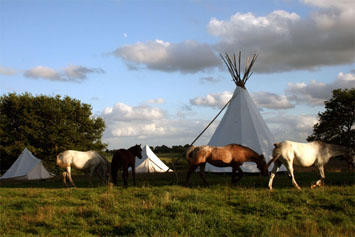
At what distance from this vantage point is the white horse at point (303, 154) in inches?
404

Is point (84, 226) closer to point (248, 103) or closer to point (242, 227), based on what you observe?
point (242, 227)

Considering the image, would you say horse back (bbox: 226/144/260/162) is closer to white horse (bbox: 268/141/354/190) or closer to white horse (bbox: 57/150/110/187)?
white horse (bbox: 268/141/354/190)

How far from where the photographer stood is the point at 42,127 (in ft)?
99.6

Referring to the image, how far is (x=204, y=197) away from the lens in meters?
8.94

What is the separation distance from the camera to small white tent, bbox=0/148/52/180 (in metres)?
22.9

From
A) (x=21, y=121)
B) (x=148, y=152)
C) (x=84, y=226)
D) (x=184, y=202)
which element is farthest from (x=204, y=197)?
(x=21, y=121)

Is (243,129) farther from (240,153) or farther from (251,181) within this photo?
(240,153)

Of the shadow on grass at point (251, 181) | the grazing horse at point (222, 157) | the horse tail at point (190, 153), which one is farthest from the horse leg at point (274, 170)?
the horse tail at point (190, 153)

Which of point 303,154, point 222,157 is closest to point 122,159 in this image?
point 222,157

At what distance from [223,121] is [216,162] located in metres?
7.19

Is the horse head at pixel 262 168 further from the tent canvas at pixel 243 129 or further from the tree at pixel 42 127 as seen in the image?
the tree at pixel 42 127

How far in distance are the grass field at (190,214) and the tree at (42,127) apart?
68.6ft

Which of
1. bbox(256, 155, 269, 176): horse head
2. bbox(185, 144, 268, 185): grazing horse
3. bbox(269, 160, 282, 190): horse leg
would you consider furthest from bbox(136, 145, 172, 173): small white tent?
bbox(269, 160, 282, 190): horse leg

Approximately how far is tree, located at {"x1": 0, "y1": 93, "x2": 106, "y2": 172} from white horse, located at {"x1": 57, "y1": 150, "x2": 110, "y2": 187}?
668 inches
